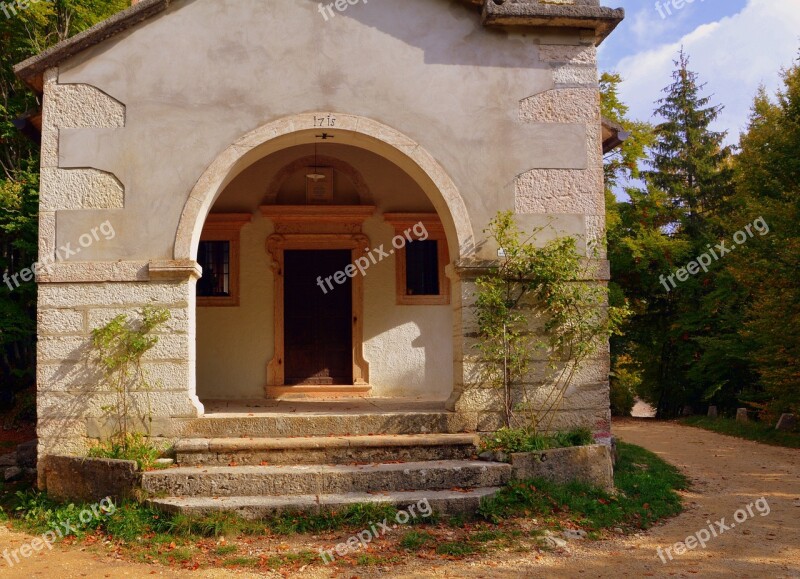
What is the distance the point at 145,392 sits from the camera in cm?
674

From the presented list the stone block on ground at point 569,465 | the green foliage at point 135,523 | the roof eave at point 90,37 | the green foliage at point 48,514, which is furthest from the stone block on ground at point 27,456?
the stone block on ground at point 569,465

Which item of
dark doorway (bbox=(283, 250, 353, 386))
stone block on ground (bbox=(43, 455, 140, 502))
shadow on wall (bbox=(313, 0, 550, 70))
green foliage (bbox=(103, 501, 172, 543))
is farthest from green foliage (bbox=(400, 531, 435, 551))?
shadow on wall (bbox=(313, 0, 550, 70))

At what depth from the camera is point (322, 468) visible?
20.7 feet

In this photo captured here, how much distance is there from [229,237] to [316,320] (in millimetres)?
1854

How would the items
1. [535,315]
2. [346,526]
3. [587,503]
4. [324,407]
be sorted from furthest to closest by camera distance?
[324,407] < [535,315] < [587,503] < [346,526]

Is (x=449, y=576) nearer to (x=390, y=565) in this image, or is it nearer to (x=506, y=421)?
(x=390, y=565)

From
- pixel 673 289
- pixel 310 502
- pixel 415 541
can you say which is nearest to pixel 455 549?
pixel 415 541

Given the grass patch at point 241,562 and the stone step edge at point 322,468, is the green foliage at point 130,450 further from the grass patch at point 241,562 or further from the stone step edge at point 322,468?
the grass patch at point 241,562

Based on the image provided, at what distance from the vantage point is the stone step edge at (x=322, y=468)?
6.13m

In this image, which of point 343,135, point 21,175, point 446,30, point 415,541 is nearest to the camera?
point 415,541

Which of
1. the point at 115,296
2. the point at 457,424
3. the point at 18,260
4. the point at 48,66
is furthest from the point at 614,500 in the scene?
the point at 18,260

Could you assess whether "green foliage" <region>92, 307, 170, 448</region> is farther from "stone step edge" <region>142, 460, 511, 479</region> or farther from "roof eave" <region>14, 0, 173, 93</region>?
"roof eave" <region>14, 0, 173, 93</region>

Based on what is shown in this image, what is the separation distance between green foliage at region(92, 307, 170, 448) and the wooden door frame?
3.29 metres

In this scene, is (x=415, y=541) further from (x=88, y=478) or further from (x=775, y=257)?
(x=775, y=257)
